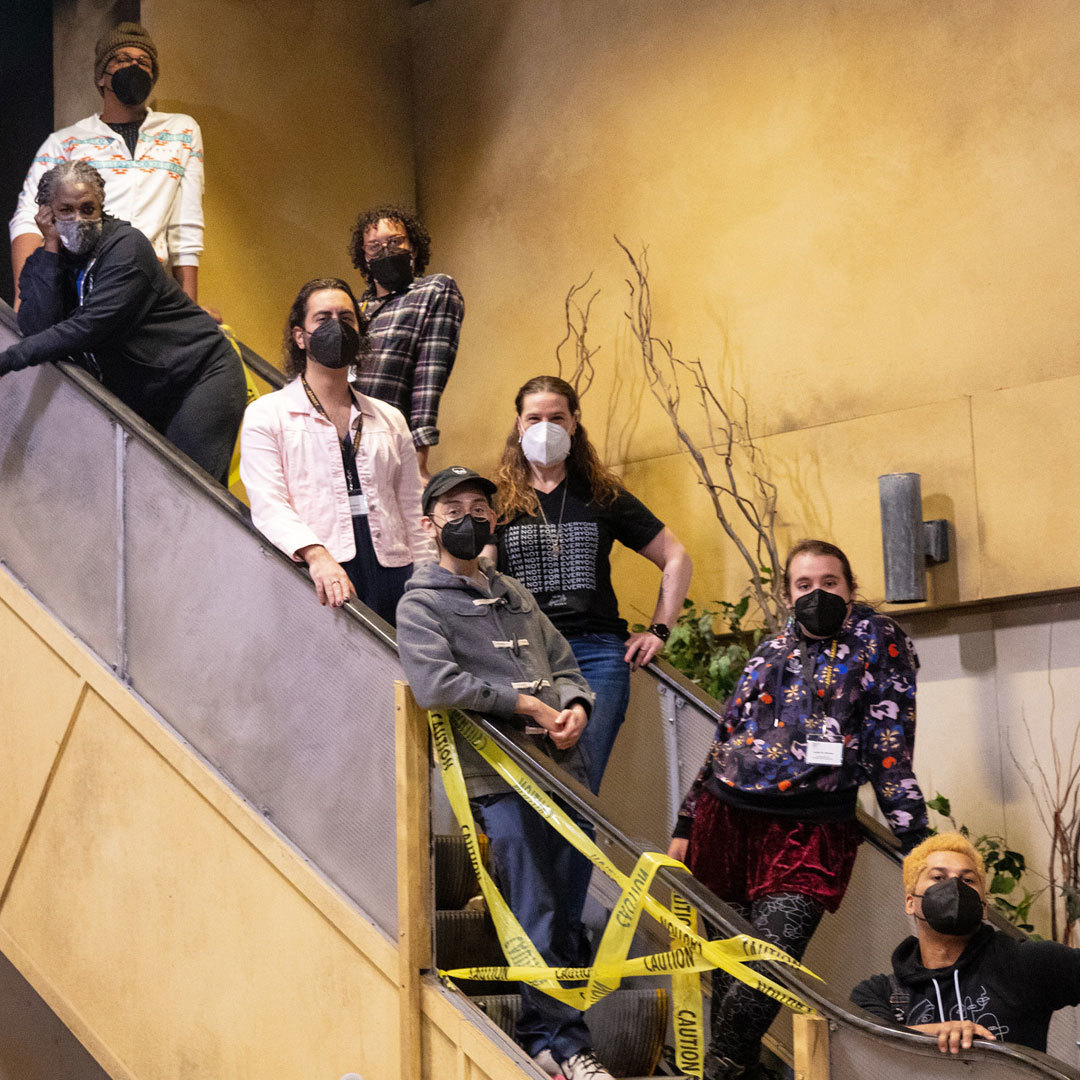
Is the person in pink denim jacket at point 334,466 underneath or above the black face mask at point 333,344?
underneath

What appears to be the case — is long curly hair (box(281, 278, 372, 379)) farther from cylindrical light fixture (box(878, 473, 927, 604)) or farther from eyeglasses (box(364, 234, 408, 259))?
cylindrical light fixture (box(878, 473, 927, 604))

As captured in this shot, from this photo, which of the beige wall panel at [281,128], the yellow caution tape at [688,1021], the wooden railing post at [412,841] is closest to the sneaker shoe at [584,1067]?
the yellow caution tape at [688,1021]

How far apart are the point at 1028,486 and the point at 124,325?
316 cm

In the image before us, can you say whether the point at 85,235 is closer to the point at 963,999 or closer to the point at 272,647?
the point at 272,647

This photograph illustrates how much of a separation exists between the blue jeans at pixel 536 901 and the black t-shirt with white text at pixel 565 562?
786 mm

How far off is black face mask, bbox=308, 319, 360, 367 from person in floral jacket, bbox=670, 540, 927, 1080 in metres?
1.33

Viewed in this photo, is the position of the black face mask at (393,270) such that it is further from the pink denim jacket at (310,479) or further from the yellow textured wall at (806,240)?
the yellow textured wall at (806,240)

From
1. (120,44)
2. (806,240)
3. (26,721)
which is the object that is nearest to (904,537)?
(806,240)

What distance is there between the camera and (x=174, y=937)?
3.91 metres

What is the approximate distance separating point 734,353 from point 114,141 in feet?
8.60

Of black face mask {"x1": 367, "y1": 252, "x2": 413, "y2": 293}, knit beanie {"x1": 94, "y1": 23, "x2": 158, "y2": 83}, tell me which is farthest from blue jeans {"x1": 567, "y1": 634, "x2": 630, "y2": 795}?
knit beanie {"x1": 94, "y1": 23, "x2": 158, "y2": 83}

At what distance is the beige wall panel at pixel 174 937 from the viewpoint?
364cm

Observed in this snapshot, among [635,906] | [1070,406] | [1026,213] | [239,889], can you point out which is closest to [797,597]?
[635,906]

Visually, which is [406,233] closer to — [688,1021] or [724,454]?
→ [724,454]
